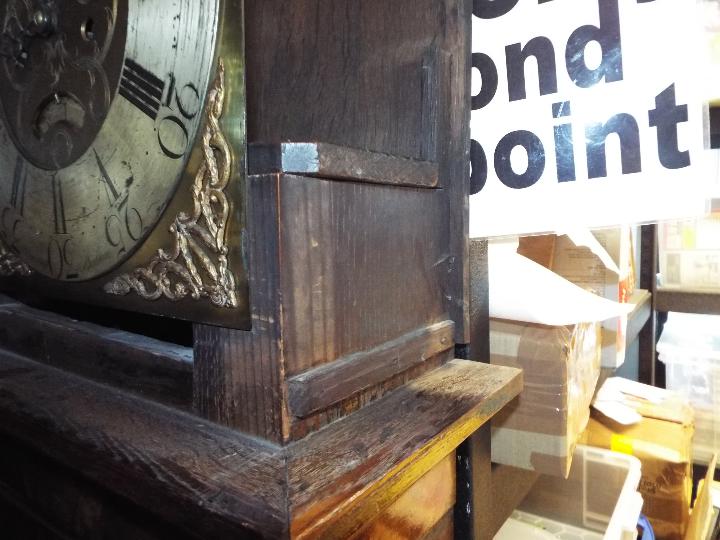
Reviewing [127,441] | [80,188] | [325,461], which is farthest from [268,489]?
[80,188]

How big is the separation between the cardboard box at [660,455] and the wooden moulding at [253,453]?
108cm

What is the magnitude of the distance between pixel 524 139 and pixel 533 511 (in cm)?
109

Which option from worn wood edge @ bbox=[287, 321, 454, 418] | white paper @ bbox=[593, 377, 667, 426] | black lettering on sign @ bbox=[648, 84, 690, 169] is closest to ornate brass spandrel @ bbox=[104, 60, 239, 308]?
worn wood edge @ bbox=[287, 321, 454, 418]

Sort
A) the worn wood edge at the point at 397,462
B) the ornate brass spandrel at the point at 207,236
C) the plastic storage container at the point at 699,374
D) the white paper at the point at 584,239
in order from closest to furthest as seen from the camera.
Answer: the worn wood edge at the point at 397,462 < the ornate brass spandrel at the point at 207,236 < the white paper at the point at 584,239 < the plastic storage container at the point at 699,374

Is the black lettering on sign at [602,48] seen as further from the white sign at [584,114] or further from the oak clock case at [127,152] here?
the oak clock case at [127,152]

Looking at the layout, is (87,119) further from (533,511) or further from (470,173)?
(533,511)

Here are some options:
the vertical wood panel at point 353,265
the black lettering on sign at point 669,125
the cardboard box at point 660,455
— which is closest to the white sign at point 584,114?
the black lettering on sign at point 669,125

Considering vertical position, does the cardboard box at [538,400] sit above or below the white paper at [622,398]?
above

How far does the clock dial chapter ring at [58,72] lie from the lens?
0.64 meters

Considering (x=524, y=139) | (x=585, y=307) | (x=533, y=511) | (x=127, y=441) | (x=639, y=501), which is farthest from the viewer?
(x=533, y=511)

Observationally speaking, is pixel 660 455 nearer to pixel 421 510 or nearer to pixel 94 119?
pixel 421 510

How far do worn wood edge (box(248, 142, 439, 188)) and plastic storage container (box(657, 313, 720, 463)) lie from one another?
2407mm

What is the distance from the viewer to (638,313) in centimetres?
201

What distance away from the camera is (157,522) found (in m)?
0.71
